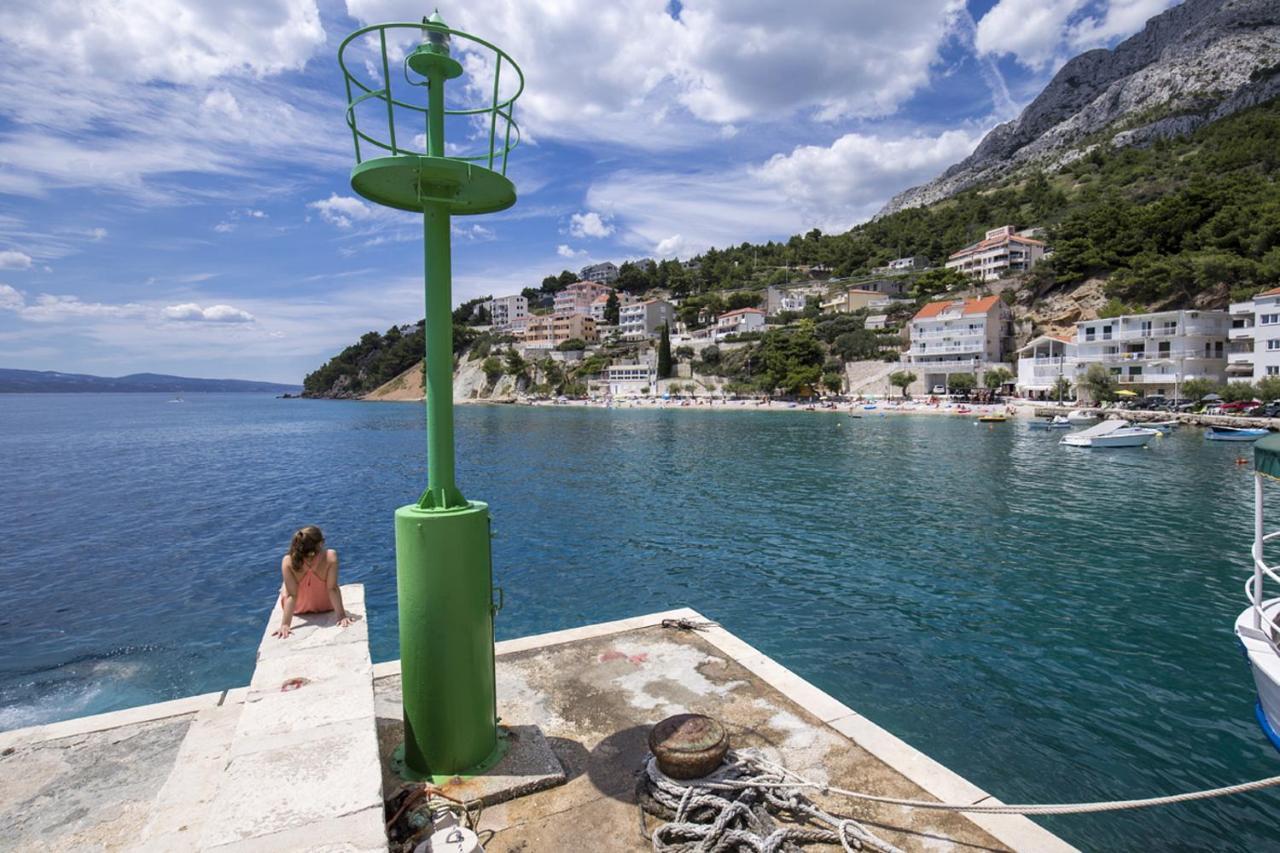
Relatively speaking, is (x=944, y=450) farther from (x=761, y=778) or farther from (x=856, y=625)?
(x=761, y=778)

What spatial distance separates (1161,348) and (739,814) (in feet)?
253

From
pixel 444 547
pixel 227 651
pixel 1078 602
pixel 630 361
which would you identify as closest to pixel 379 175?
pixel 444 547

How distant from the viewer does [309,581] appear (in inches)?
205

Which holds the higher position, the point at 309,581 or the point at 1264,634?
the point at 309,581

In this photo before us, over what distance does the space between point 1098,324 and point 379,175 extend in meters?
80.0

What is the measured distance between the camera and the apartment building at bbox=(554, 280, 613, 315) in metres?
158

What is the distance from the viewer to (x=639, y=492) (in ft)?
88.3

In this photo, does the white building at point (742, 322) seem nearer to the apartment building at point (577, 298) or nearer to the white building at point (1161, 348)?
the apartment building at point (577, 298)

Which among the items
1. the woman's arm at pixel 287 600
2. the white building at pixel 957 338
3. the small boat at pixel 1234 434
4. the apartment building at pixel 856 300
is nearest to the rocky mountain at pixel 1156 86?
the apartment building at pixel 856 300

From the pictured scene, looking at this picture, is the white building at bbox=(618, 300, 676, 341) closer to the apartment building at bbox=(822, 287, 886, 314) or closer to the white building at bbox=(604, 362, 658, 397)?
the white building at bbox=(604, 362, 658, 397)

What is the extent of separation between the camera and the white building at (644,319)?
131250 millimetres

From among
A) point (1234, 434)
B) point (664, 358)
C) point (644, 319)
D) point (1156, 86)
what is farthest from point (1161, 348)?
point (1156, 86)

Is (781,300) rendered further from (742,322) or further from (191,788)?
(191,788)

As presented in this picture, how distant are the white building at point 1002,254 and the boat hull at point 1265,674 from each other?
105 metres
